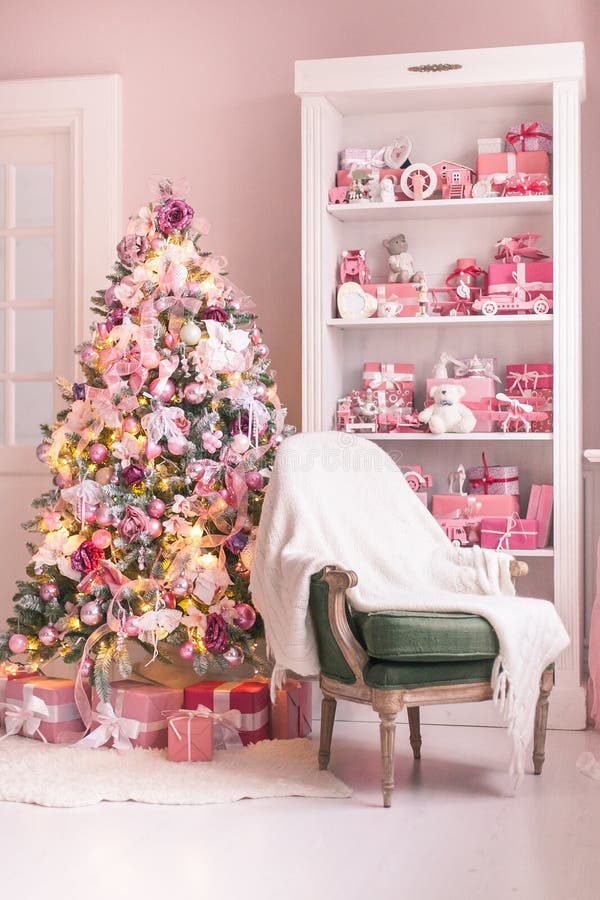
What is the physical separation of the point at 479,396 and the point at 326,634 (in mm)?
1209

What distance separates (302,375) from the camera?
3758 mm

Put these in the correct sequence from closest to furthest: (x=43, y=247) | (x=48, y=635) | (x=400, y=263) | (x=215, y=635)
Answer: (x=215, y=635) → (x=48, y=635) → (x=400, y=263) → (x=43, y=247)

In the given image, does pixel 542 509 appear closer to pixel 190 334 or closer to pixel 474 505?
pixel 474 505

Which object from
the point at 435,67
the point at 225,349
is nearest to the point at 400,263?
the point at 435,67

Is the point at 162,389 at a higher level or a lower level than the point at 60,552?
higher

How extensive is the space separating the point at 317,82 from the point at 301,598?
183 cm

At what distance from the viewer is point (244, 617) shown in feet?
10.5

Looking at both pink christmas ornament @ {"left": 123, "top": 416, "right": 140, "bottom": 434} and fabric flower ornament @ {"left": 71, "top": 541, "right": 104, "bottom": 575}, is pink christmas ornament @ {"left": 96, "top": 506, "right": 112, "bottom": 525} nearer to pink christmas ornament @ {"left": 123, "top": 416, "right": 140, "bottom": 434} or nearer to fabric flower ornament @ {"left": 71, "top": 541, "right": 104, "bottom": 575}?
fabric flower ornament @ {"left": 71, "top": 541, "right": 104, "bottom": 575}

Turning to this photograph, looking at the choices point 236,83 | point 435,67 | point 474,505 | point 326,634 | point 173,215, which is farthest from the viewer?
point 236,83

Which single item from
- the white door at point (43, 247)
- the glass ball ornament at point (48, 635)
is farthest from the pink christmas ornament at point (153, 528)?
the white door at point (43, 247)

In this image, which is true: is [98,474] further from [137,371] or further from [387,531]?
[387,531]

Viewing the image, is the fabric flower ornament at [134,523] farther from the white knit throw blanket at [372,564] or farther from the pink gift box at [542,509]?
the pink gift box at [542,509]

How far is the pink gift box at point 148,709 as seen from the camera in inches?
122

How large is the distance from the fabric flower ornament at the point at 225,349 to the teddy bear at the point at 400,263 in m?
0.70
